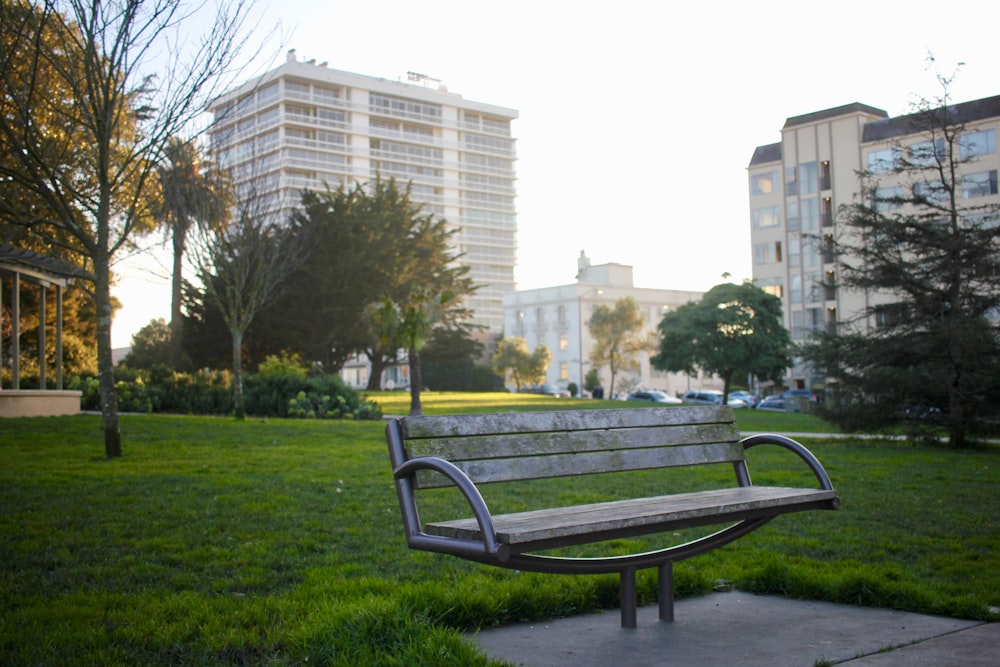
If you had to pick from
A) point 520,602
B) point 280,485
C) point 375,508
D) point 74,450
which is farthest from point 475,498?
point 74,450

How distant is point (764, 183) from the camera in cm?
6356

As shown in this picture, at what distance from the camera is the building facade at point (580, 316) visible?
88.6m

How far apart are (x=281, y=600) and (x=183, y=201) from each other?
18.9 metres

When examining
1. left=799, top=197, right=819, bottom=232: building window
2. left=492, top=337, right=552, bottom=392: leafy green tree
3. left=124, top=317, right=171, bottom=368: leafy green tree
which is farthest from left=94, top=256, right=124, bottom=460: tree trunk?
left=492, top=337, right=552, bottom=392: leafy green tree

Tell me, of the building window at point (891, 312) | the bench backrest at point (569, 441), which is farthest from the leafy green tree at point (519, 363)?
the bench backrest at point (569, 441)

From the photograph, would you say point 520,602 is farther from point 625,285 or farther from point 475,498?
point 625,285

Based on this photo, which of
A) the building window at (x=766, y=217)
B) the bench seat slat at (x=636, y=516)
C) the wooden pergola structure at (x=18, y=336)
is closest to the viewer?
the bench seat slat at (x=636, y=516)

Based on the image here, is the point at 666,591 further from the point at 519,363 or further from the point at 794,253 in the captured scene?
the point at 519,363

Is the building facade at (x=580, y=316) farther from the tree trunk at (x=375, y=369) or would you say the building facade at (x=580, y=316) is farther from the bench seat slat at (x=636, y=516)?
the bench seat slat at (x=636, y=516)

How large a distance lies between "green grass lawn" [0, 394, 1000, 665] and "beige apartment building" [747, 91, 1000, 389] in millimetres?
46682

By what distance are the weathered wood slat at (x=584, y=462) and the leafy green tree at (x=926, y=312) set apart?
Result: 13593 millimetres

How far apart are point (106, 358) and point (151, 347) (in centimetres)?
4130

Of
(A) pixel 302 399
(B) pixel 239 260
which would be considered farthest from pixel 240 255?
Answer: (A) pixel 302 399

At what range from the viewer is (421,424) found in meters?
4.19
